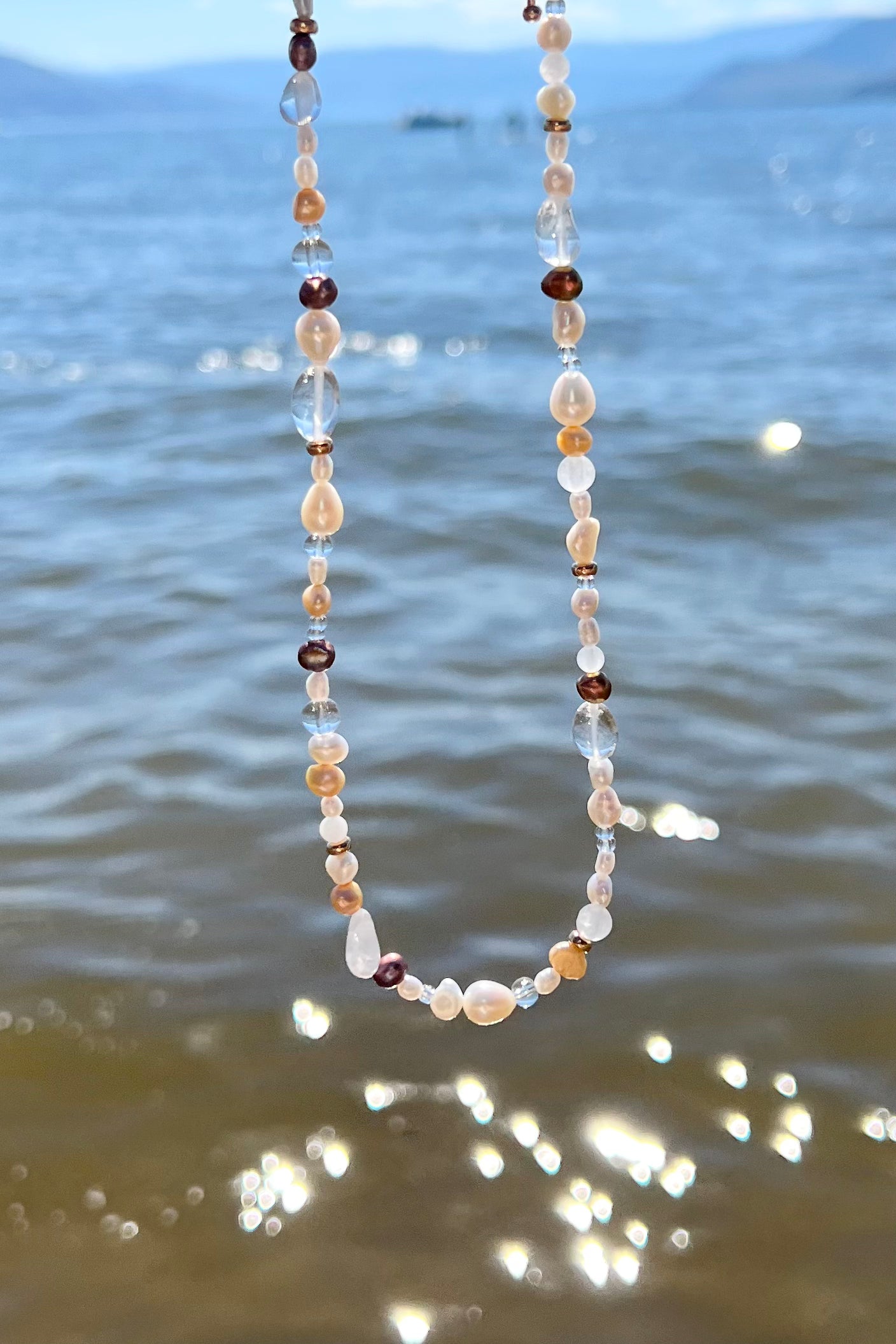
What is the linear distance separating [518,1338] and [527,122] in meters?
83.1

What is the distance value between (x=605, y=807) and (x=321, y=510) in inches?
21.9

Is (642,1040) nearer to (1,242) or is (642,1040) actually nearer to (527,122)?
(1,242)

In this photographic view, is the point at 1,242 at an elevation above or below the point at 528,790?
above

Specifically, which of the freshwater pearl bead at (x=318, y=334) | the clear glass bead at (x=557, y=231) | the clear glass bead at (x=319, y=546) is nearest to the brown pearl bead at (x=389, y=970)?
the clear glass bead at (x=319, y=546)

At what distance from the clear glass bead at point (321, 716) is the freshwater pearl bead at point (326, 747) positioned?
0.01 m

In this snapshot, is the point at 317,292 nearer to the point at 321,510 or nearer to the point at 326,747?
the point at 321,510

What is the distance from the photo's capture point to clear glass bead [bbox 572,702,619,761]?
5.88 feet

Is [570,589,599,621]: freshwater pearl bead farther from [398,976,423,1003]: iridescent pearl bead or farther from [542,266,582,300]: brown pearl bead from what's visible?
[398,976,423,1003]: iridescent pearl bead

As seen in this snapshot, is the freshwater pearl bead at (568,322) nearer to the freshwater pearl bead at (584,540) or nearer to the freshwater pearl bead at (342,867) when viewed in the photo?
the freshwater pearl bead at (584,540)

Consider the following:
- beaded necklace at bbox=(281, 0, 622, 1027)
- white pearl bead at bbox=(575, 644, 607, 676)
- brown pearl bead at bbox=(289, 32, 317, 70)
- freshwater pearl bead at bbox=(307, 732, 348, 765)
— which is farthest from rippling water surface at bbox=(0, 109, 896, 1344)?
brown pearl bead at bbox=(289, 32, 317, 70)

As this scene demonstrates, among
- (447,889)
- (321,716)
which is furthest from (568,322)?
(447,889)

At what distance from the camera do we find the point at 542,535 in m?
4.46

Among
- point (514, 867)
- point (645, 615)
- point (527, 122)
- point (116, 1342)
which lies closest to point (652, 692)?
point (645, 615)

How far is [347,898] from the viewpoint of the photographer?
185cm
